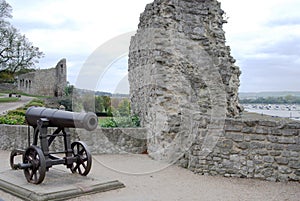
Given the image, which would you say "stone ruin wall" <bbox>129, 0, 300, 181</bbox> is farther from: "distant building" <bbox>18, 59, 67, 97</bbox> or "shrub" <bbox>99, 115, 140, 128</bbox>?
"distant building" <bbox>18, 59, 67, 97</bbox>

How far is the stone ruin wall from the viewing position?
24.8 feet

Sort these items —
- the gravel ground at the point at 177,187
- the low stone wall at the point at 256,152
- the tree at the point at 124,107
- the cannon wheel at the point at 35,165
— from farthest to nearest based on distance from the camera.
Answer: the tree at the point at 124,107 → the low stone wall at the point at 256,152 → the cannon wheel at the point at 35,165 → the gravel ground at the point at 177,187

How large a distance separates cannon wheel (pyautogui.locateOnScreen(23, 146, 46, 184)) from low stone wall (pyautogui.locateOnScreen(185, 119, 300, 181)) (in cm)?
348

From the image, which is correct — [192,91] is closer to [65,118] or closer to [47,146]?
[65,118]

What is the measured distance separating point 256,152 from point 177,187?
1.92 m

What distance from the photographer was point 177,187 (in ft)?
22.0

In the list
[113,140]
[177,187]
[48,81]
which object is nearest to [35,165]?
[177,187]

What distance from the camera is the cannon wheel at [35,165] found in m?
6.08

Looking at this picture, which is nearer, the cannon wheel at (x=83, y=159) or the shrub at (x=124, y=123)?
the cannon wheel at (x=83, y=159)

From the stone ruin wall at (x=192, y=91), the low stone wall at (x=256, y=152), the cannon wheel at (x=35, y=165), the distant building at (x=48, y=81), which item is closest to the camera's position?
the cannon wheel at (x=35, y=165)

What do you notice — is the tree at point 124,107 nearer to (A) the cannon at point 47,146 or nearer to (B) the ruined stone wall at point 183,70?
(B) the ruined stone wall at point 183,70

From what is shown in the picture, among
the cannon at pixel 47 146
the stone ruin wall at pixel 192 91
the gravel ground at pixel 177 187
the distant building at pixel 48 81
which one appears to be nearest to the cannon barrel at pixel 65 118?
the cannon at pixel 47 146

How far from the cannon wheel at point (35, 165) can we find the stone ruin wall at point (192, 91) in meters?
3.45

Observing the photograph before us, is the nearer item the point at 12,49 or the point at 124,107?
the point at 124,107
